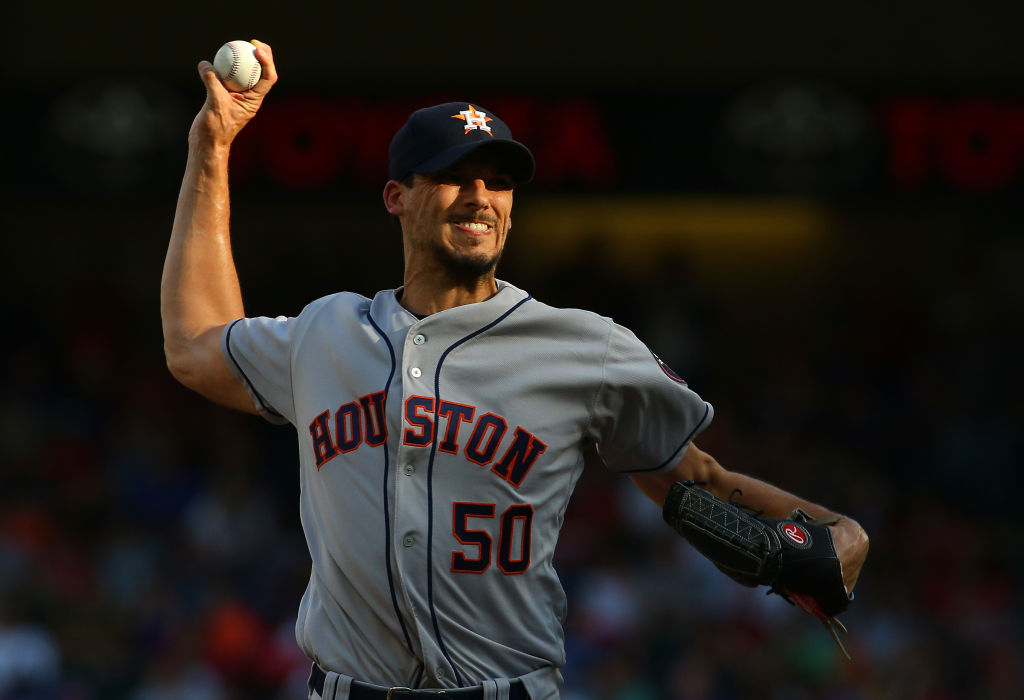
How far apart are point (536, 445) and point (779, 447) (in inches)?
220

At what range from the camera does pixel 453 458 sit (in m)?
2.52

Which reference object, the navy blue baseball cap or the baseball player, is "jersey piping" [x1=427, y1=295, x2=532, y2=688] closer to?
the baseball player

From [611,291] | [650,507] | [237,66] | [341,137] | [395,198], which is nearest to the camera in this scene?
[395,198]

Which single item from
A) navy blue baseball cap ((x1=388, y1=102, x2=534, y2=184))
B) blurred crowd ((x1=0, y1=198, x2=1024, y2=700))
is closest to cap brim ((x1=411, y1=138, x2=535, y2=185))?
navy blue baseball cap ((x1=388, y1=102, x2=534, y2=184))

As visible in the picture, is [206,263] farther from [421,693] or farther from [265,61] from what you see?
[421,693]

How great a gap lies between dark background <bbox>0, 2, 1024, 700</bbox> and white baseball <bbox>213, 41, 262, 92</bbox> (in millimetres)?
4400

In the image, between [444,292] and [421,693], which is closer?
[421,693]

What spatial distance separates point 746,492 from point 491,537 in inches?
23.6

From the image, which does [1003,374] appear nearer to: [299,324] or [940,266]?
[940,266]

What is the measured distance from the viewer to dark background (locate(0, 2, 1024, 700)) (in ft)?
23.1

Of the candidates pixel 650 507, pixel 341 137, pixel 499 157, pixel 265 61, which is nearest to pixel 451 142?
pixel 499 157

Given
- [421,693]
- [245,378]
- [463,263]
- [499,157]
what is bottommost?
[421,693]

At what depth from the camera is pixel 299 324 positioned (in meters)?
2.74

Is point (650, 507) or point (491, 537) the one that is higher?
point (491, 537)
